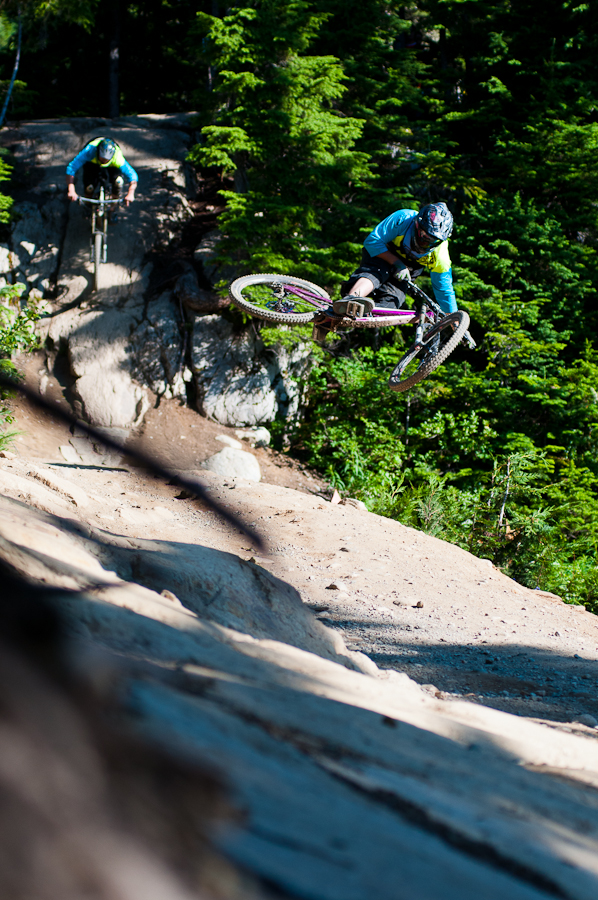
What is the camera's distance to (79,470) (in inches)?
316

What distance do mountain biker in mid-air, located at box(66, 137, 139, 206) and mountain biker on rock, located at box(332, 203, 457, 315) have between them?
590 cm

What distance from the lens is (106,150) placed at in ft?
33.4

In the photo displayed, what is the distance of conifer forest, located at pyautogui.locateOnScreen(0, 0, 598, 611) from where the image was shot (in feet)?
32.0

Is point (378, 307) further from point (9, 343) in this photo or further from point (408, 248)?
point (9, 343)

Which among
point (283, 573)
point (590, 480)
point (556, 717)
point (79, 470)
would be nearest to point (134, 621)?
point (556, 717)

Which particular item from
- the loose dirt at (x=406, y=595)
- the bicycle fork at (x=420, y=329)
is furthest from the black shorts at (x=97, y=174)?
the bicycle fork at (x=420, y=329)

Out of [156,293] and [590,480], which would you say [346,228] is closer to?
[156,293]

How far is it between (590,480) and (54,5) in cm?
1275

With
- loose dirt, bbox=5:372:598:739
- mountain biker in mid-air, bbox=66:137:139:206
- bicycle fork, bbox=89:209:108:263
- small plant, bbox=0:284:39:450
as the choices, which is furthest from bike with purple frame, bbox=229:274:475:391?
bicycle fork, bbox=89:209:108:263

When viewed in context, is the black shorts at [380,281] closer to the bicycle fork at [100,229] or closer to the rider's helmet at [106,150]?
the rider's helmet at [106,150]

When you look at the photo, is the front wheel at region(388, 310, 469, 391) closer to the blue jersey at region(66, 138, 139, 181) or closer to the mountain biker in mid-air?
the mountain biker in mid-air

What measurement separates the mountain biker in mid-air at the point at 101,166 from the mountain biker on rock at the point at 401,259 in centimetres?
590

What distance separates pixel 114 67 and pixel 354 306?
15346 millimetres

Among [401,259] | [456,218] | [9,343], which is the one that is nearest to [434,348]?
[401,259]
